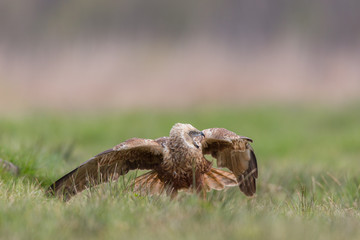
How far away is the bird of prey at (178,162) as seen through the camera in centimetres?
497

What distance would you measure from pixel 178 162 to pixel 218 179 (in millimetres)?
604

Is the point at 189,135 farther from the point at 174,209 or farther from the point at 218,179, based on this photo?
the point at 174,209

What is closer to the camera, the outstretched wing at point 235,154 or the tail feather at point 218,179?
the outstretched wing at point 235,154

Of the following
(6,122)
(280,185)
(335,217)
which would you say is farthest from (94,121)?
(335,217)

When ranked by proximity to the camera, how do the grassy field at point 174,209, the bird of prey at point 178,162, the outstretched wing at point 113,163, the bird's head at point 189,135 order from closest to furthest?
1. the grassy field at point 174,209
2. the outstretched wing at point 113,163
3. the bird of prey at point 178,162
4. the bird's head at point 189,135

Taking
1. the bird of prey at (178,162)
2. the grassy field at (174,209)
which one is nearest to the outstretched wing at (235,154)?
the bird of prey at (178,162)

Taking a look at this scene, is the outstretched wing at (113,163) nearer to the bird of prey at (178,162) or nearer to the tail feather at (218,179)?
the bird of prey at (178,162)

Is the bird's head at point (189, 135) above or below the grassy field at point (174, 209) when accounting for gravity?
above

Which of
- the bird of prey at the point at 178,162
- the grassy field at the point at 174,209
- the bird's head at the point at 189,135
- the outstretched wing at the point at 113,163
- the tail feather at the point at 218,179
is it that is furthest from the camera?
the tail feather at the point at 218,179

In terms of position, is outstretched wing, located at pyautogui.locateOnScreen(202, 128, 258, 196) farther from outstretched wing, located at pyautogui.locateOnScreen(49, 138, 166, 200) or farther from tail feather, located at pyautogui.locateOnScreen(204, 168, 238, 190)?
outstretched wing, located at pyautogui.locateOnScreen(49, 138, 166, 200)

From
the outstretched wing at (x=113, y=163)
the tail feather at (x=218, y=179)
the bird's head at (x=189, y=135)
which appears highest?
the bird's head at (x=189, y=135)

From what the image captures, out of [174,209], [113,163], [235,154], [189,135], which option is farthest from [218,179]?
[174,209]

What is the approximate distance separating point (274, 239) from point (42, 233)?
1.22m

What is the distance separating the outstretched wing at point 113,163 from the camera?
187 inches
